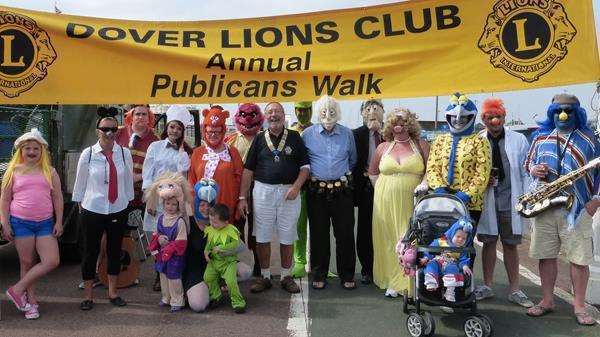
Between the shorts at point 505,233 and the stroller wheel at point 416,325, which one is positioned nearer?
the stroller wheel at point 416,325

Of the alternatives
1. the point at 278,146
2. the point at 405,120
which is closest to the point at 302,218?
the point at 278,146

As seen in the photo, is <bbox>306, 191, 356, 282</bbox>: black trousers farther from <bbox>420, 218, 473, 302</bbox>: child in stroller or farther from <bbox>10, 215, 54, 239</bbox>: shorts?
<bbox>10, 215, 54, 239</bbox>: shorts

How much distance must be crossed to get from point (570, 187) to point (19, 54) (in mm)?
5162

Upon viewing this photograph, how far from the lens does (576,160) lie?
4.31 m

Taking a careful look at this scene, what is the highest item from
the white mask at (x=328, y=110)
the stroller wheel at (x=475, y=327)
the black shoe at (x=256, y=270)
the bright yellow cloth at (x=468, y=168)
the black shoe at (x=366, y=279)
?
the white mask at (x=328, y=110)

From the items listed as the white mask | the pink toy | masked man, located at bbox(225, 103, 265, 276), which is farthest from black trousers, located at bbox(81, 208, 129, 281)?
the pink toy

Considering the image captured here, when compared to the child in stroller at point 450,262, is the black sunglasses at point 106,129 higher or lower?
higher

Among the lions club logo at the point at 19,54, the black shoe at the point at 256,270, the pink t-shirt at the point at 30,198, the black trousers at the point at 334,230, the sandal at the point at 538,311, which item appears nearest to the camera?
the pink t-shirt at the point at 30,198

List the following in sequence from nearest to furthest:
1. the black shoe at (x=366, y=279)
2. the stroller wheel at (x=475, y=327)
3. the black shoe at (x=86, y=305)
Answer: the stroller wheel at (x=475, y=327) < the black shoe at (x=86, y=305) < the black shoe at (x=366, y=279)

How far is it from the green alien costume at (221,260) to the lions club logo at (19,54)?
2.26m

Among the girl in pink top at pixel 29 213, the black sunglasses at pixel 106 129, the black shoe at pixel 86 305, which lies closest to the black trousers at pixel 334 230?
the black sunglasses at pixel 106 129

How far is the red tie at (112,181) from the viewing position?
15.7ft

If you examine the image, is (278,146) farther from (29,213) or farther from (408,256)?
(29,213)

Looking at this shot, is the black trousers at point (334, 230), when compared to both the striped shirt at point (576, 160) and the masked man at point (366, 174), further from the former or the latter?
the striped shirt at point (576, 160)
